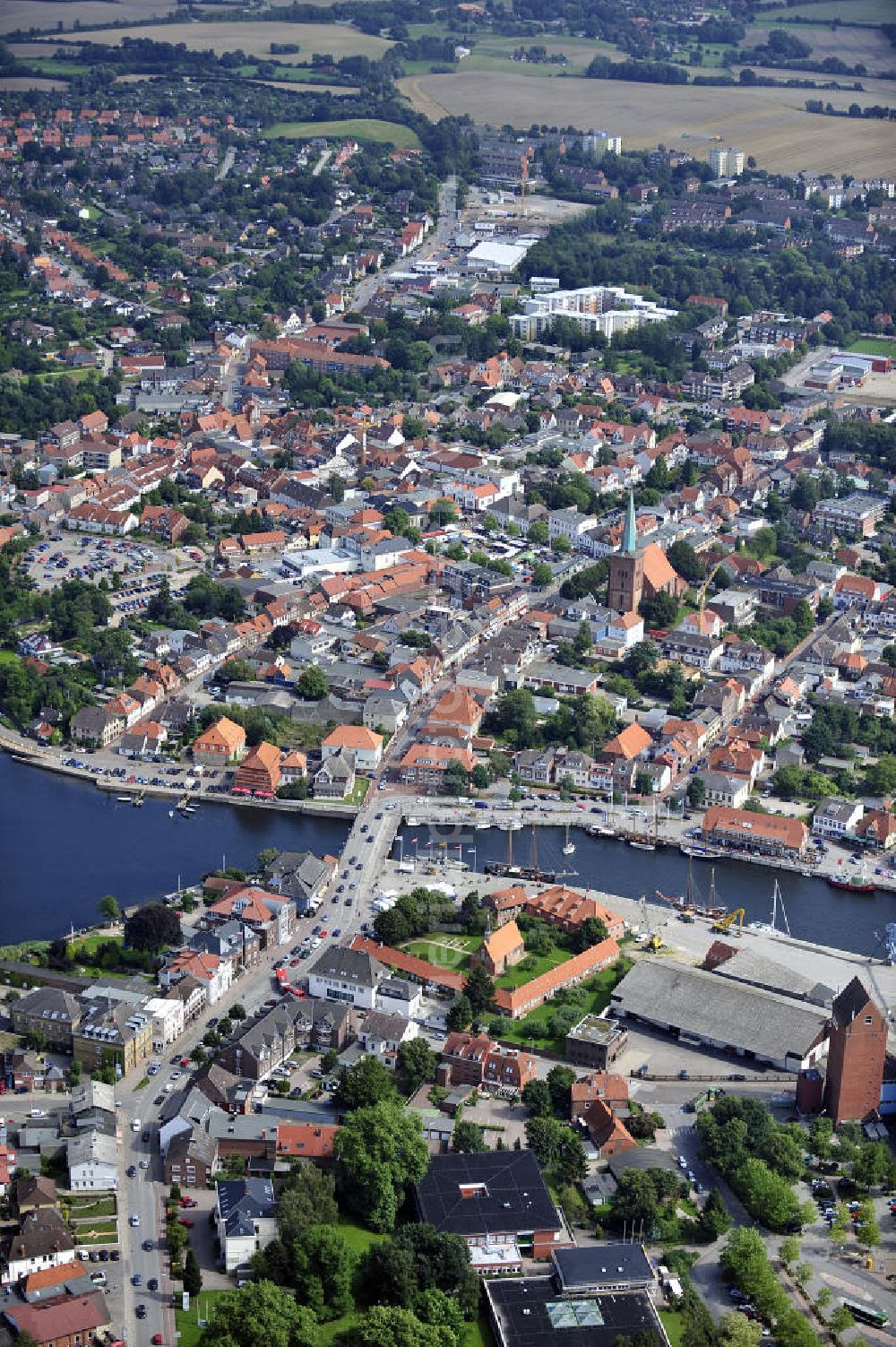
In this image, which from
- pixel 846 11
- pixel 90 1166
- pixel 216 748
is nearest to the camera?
pixel 90 1166

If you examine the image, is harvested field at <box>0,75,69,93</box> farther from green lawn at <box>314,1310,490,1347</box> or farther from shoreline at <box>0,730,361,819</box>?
green lawn at <box>314,1310,490,1347</box>

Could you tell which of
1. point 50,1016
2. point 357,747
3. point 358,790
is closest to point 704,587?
point 357,747

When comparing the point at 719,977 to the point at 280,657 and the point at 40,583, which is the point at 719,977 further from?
the point at 40,583

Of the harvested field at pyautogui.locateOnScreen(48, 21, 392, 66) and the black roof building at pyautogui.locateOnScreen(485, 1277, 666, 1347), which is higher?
the harvested field at pyautogui.locateOnScreen(48, 21, 392, 66)

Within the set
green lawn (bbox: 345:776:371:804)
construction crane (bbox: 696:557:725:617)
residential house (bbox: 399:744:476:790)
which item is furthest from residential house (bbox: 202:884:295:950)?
construction crane (bbox: 696:557:725:617)

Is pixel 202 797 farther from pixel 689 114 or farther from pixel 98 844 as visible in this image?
pixel 689 114

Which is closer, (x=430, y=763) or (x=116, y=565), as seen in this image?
(x=430, y=763)

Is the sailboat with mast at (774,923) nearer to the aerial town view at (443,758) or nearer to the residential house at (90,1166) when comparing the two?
the aerial town view at (443,758)
